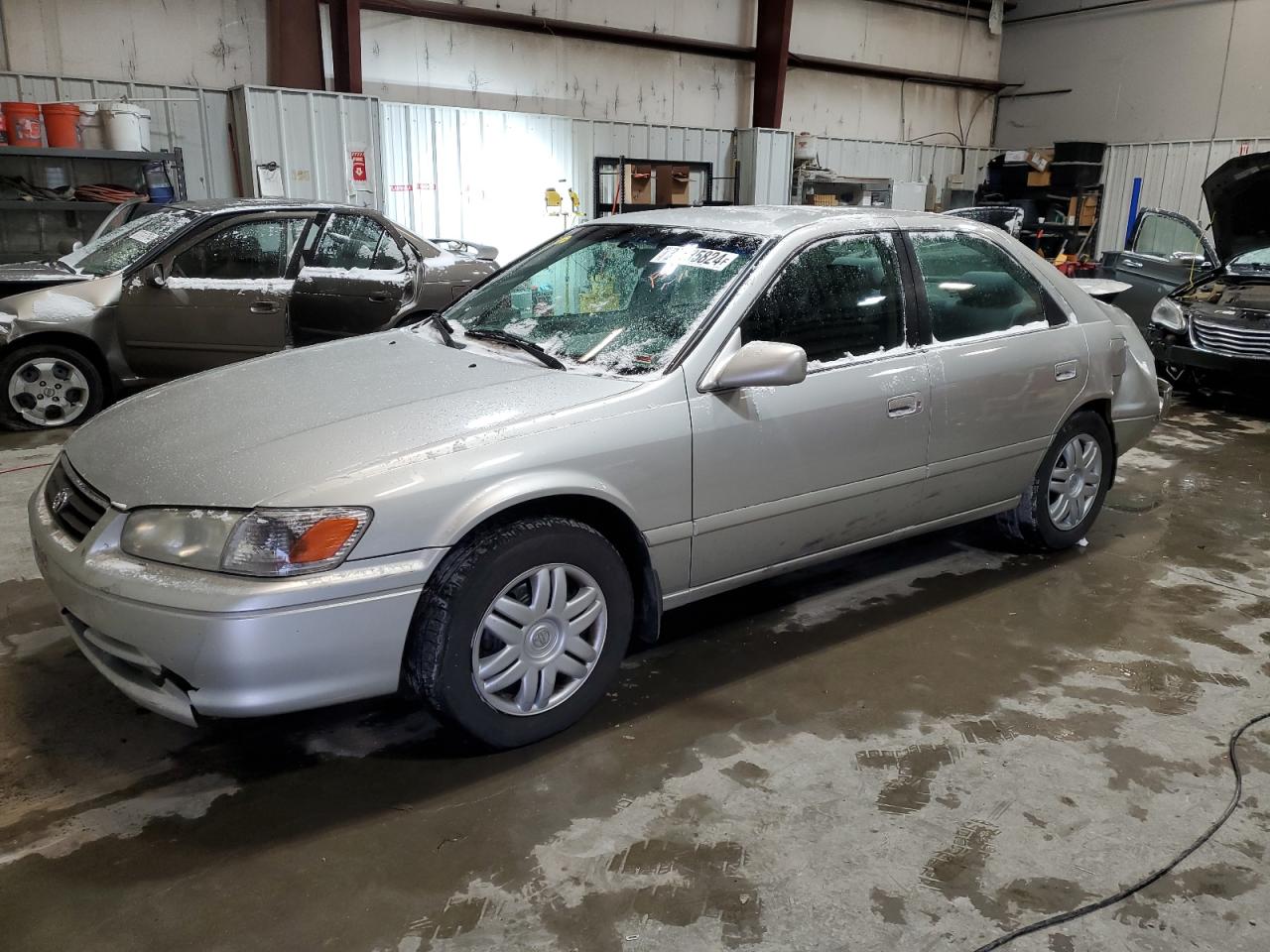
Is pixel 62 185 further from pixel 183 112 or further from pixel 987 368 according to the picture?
pixel 987 368

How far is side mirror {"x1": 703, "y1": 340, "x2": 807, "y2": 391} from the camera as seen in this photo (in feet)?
8.61

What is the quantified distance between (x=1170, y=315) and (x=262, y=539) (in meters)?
7.66

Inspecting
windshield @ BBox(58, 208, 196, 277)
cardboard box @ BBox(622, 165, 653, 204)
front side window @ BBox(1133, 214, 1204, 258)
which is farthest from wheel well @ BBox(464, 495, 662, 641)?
front side window @ BBox(1133, 214, 1204, 258)

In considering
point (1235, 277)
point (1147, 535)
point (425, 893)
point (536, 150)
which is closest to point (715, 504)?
point (425, 893)

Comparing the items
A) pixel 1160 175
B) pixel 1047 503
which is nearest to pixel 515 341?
pixel 1047 503

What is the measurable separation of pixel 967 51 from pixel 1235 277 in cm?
862

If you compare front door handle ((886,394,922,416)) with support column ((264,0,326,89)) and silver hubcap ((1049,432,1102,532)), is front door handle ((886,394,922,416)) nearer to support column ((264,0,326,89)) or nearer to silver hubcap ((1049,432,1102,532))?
silver hubcap ((1049,432,1102,532))

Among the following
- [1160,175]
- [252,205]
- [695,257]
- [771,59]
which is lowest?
[695,257]

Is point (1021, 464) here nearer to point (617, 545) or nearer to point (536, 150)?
point (617, 545)

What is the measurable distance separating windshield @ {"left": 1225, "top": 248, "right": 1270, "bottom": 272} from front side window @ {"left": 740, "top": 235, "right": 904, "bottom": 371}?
20.0 ft

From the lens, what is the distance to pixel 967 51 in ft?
48.3

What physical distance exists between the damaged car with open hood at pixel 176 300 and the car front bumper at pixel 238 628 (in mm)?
4135

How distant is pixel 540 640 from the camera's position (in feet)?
8.25

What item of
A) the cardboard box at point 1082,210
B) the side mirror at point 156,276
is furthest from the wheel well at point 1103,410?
the cardboard box at point 1082,210
